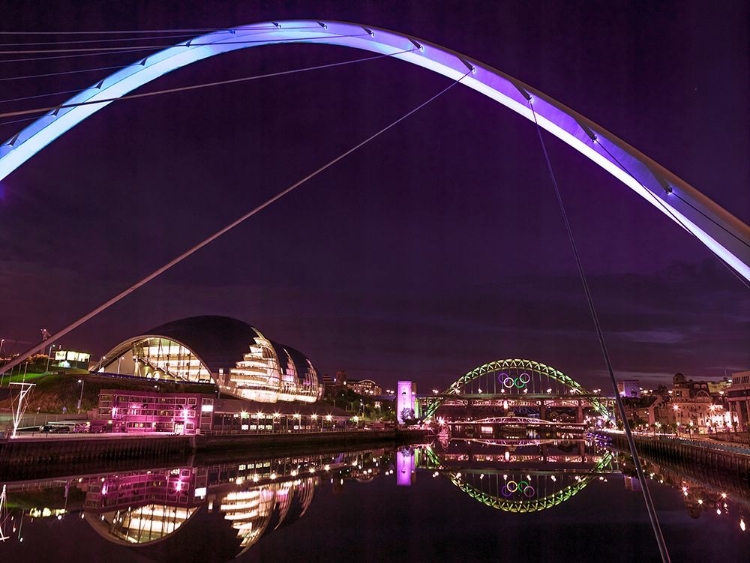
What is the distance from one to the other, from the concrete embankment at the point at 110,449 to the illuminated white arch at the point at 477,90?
1755cm

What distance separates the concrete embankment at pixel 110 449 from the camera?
72.1ft

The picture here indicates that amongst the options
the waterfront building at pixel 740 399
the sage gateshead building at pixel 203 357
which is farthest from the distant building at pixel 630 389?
the sage gateshead building at pixel 203 357

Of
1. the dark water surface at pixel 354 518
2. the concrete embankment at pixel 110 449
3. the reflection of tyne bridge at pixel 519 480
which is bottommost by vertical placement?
the reflection of tyne bridge at pixel 519 480

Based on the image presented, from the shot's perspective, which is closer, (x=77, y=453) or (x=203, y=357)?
(x=77, y=453)

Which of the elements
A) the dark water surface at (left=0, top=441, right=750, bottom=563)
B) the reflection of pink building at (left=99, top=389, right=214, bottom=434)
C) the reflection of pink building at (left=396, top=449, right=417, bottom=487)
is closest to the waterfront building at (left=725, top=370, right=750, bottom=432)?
the dark water surface at (left=0, top=441, right=750, bottom=563)

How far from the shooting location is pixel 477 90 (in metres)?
10.2

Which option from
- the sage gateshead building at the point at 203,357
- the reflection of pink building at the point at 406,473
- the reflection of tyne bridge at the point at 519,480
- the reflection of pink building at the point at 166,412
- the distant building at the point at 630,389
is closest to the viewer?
the reflection of tyne bridge at the point at 519,480

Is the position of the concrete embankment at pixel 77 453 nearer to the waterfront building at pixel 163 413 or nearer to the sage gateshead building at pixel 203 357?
the waterfront building at pixel 163 413

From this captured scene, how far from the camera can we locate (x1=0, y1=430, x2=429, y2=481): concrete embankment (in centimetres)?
2198

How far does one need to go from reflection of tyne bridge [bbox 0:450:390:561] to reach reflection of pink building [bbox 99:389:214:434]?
1301 cm

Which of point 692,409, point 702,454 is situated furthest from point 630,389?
point 702,454

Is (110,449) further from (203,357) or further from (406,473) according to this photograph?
(203,357)

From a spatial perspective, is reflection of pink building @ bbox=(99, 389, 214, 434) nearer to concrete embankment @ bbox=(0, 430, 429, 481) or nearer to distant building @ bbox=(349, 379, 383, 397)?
concrete embankment @ bbox=(0, 430, 429, 481)

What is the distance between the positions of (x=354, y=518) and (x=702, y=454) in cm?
2720
